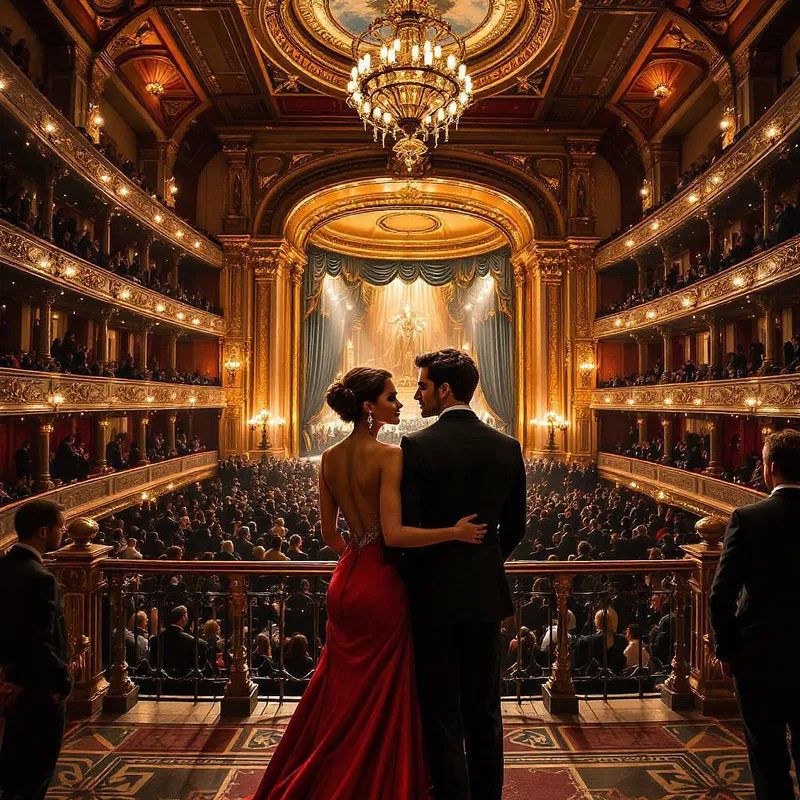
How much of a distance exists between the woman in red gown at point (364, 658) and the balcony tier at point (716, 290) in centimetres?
971

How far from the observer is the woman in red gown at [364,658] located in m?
2.58

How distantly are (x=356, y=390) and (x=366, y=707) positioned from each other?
48.9 inches

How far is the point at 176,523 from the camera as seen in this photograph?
10.5 meters

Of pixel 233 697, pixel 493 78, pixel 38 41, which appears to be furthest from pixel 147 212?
pixel 233 697

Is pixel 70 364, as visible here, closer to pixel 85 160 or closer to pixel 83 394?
pixel 83 394

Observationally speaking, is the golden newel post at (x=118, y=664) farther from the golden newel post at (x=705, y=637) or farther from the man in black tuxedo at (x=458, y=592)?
the golden newel post at (x=705, y=637)

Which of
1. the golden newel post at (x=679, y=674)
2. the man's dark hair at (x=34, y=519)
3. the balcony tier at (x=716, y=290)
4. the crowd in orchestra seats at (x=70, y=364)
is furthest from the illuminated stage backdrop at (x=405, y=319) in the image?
the man's dark hair at (x=34, y=519)

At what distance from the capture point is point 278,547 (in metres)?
7.79

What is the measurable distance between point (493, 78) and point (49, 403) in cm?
1362

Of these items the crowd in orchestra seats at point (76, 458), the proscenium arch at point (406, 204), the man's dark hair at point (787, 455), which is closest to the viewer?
the man's dark hair at point (787, 455)

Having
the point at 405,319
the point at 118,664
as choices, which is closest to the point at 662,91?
the point at 405,319

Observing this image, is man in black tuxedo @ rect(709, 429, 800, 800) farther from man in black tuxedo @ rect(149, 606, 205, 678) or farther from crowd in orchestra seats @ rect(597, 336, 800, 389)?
crowd in orchestra seats @ rect(597, 336, 800, 389)

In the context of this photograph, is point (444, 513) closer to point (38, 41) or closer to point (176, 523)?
point (176, 523)

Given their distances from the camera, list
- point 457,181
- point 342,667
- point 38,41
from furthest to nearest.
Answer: point 457,181
point 38,41
point 342,667
